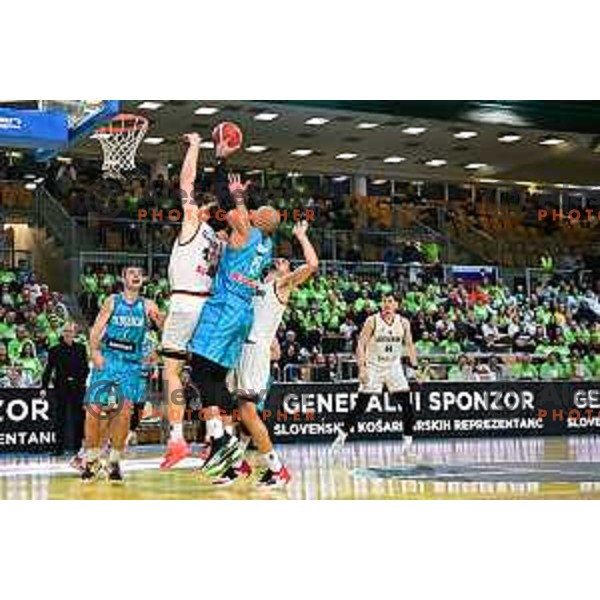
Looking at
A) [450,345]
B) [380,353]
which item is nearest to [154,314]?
[380,353]

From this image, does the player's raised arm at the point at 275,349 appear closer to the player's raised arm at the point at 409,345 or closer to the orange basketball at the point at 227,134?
the player's raised arm at the point at 409,345

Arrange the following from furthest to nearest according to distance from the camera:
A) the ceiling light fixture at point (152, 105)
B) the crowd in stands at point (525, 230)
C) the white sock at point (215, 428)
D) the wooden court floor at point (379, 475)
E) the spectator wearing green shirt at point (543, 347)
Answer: the spectator wearing green shirt at point (543, 347)
the crowd in stands at point (525, 230)
the ceiling light fixture at point (152, 105)
the white sock at point (215, 428)
the wooden court floor at point (379, 475)

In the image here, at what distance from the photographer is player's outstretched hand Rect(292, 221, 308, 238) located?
989cm

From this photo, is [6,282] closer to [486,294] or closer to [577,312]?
[486,294]

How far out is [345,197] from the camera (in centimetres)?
1027

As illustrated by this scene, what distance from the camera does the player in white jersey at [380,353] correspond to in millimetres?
10148

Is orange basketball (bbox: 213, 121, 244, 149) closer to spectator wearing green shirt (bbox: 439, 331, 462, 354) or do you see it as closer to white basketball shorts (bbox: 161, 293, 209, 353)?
white basketball shorts (bbox: 161, 293, 209, 353)

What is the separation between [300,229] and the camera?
32.6ft

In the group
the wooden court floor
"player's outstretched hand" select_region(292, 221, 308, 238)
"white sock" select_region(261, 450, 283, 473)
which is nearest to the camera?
the wooden court floor

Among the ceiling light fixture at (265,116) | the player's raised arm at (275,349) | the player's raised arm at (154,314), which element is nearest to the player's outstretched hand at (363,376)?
A: the player's raised arm at (275,349)

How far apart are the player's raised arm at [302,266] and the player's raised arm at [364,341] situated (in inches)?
27.3

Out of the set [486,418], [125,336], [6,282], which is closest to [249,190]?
[125,336]

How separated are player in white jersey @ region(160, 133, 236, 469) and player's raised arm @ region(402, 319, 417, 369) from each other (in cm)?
181

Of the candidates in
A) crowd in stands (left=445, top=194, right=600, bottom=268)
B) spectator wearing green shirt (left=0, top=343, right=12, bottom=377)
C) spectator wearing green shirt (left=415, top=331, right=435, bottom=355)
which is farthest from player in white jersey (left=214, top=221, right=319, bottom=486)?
spectator wearing green shirt (left=0, top=343, right=12, bottom=377)
